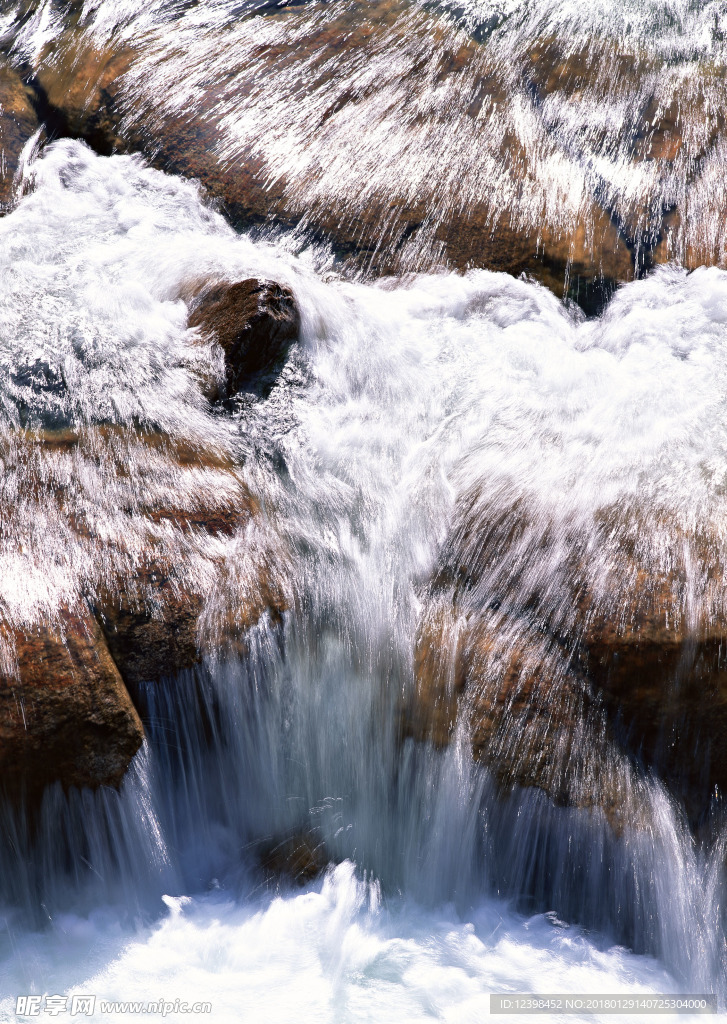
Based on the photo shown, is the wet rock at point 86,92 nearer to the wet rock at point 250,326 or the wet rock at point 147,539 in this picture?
the wet rock at point 250,326

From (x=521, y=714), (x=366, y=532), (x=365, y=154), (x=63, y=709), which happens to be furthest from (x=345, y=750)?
(x=365, y=154)

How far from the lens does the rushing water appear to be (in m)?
2.77

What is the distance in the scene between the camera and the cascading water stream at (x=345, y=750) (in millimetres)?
2738

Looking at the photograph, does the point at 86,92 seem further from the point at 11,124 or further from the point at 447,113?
the point at 447,113

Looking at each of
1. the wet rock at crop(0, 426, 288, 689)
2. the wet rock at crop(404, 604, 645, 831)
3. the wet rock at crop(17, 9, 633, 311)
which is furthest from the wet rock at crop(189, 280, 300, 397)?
the wet rock at crop(404, 604, 645, 831)

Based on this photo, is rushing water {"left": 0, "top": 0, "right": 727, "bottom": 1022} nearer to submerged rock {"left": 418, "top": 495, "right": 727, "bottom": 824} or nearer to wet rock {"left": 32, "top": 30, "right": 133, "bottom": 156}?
submerged rock {"left": 418, "top": 495, "right": 727, "bottom": 824}

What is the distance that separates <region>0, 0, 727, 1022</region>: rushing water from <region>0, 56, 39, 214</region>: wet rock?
0.53 feet

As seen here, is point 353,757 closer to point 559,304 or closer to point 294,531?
point 294,531

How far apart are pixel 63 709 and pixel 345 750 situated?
112 centimetres

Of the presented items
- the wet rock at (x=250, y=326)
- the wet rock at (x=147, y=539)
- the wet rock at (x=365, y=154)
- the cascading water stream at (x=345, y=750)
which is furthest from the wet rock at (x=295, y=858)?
the wet rock at (x=365, y=154)

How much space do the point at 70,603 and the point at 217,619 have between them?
56 centimetres

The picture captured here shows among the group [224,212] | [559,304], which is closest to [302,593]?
[559,304]

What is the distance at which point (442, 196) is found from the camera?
4820mm

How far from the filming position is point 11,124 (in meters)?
5.31
